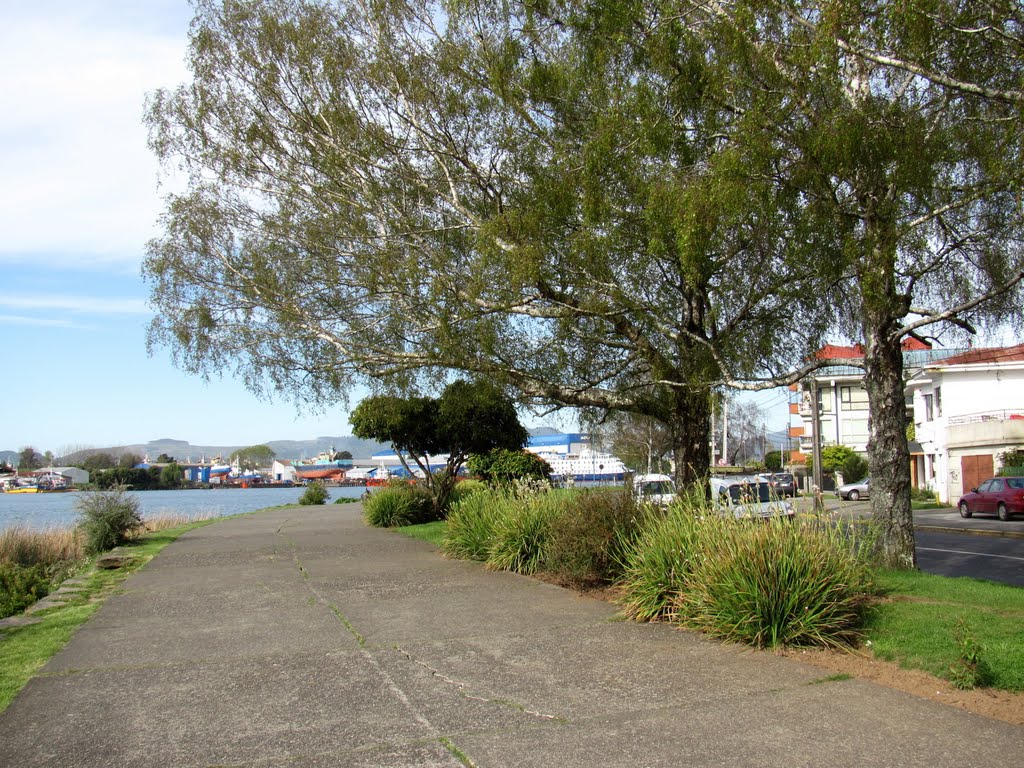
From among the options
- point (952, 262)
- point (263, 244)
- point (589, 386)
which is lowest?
point (589, 386)

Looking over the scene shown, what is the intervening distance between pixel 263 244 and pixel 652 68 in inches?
317

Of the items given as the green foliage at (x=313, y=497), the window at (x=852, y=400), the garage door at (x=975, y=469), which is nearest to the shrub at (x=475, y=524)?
the green foliage at (x=313, y=497)

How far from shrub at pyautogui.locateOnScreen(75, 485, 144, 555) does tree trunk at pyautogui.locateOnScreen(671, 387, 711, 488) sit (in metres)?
12.5

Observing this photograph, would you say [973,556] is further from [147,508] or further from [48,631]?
[147,508]

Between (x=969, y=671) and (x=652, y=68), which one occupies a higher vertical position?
(x=652, y=68)

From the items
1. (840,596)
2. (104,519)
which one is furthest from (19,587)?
(840,596)

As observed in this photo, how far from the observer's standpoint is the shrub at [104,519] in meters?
19.3

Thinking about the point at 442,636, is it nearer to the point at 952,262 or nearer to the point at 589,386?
the point at 589,386

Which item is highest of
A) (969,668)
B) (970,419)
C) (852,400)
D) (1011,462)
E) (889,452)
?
(852,400)

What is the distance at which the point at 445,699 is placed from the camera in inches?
253

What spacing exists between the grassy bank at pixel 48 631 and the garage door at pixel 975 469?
36921 mm

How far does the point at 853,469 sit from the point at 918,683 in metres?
54.9

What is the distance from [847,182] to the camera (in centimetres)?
1054

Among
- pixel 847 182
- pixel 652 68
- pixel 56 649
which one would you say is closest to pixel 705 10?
pixel 652 68
